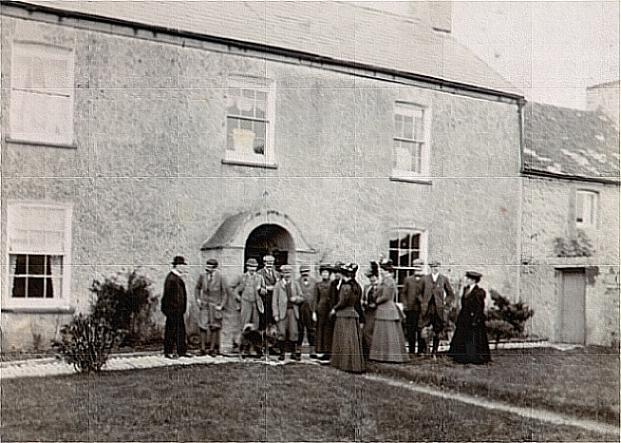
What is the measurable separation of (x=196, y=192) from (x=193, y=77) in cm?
68

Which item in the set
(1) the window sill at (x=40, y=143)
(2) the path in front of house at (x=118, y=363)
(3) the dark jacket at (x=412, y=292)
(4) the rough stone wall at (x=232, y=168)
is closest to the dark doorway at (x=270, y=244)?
(4) the rough stone wall at (x=232, y=168)

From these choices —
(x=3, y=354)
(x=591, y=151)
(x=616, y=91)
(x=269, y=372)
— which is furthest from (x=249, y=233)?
(x=616, y=91)

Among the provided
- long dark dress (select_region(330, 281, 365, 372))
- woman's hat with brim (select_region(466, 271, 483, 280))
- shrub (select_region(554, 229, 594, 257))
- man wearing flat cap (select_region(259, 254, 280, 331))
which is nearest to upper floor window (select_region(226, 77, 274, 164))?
man wearing flat cap (select_region(259, 254, 280, 331))

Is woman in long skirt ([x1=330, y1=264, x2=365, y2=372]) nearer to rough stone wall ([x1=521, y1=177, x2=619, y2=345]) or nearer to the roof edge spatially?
rough stone wall ([x1=521, y1=177, x2=619, y2=345])

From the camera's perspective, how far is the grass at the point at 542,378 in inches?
193

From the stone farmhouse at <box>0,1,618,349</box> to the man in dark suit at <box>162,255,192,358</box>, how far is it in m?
0.07

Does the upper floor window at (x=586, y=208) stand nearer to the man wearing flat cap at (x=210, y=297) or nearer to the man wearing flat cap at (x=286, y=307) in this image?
the man wearing flat cap at (x=286, y=307)

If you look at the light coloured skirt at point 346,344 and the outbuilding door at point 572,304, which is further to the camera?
the outbuilding door at point 572,304

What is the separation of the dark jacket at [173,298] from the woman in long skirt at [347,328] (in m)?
0.91

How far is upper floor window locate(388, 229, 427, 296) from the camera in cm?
480

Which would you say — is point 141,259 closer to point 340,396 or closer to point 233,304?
point 233,304

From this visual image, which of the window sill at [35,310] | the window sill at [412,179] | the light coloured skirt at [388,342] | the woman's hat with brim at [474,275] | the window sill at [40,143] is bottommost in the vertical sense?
the light coloured skirt at [388,342]

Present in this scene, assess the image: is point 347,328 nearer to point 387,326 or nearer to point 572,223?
point 387,326

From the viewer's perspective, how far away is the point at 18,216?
4355 millimetres
